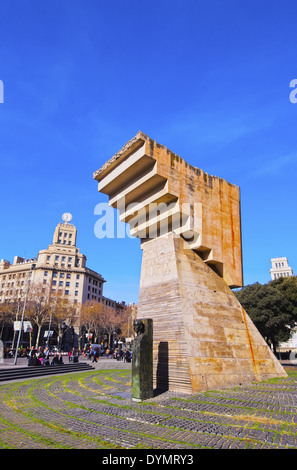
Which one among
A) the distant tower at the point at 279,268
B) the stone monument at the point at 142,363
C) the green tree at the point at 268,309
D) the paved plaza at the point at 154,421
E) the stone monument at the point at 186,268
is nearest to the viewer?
the paved plaza at the point at 154,421

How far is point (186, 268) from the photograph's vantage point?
14539 millimetres

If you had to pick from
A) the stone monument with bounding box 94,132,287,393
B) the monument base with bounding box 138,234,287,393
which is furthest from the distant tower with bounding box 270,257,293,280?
the monument base with bounding box 138,234,287,393

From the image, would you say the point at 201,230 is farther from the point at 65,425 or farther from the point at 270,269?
the point at 270,269

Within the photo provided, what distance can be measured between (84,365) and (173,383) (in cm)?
2103

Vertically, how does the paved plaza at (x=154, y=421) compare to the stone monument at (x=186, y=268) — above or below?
below

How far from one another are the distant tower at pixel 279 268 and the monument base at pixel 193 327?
13530cm

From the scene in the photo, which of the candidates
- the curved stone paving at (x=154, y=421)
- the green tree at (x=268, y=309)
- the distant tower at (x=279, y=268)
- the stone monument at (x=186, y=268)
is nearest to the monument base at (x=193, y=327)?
the stone monument at (x=186, y=268)

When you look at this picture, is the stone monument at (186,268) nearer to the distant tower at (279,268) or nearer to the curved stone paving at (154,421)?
Result: the curved stone paving at (154,421)

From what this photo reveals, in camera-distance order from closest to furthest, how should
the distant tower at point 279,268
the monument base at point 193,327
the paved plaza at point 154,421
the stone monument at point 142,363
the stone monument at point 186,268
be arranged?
the paved plaza at point 154,421
the stone monument at point 142,363
the monument base at point 193,327
the stone monument at point 186,268
the distant tower at point 279,268

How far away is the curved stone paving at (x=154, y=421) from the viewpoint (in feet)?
20.2

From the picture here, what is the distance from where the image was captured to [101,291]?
104 metres

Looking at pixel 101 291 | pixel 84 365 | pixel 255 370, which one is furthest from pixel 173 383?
pixel 101 291

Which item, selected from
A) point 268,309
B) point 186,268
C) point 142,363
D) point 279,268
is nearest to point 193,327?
point 186,268

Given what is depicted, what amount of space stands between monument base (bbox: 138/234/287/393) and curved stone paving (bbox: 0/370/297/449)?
3.49ft
